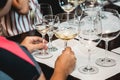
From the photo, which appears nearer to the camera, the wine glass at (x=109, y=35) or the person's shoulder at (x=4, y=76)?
the person's shoulder at (x=4, y=76)

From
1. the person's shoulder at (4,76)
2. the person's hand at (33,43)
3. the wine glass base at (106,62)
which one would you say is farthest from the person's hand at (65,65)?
the person's shoulder at (4,76)

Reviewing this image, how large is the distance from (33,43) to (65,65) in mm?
340

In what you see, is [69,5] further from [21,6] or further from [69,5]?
[21,6]

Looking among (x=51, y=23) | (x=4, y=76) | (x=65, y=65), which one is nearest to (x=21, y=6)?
(x=51, y=23)

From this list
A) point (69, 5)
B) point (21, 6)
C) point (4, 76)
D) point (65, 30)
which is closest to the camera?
point (4, 76)

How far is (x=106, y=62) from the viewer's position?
1.47 m

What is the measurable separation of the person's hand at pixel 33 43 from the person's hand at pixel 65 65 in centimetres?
24

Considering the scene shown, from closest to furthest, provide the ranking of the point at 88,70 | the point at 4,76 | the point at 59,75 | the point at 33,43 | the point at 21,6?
1. the point at 4,76
2. the point at 59,75
3. the point at 88,70
4. the point at 33,43
5. the point at 21,6

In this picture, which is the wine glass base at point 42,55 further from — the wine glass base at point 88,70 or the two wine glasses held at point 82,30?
the wine glass base at point 88,70

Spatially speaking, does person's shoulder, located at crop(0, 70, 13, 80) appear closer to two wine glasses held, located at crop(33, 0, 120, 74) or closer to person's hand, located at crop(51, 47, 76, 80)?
person's hand, located at crop(51, 47, 76, 80)

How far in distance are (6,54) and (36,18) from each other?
648mm

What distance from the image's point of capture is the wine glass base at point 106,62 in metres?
1.45

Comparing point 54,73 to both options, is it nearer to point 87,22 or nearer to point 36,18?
point 87,22

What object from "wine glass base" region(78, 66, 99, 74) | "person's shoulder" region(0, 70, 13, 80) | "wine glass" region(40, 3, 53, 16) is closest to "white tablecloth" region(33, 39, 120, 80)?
"wine glass base" region(78, 66, 99, 74)
